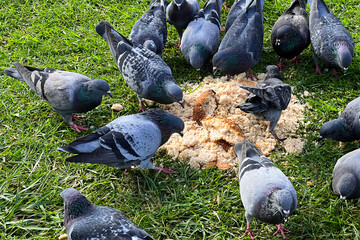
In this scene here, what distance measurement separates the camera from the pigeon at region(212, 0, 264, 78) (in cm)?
625

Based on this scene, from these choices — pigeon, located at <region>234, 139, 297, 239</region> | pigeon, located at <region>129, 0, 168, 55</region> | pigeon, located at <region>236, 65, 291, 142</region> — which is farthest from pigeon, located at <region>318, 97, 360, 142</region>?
pigeon, located at <region>129, 0, 168, 55</region>

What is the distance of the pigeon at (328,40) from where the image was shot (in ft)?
20.3

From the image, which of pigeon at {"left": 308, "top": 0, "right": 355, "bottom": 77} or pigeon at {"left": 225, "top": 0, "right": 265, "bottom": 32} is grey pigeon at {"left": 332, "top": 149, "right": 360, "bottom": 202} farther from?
pigeon at {"left": 225, "top": 0, "right": 265, "bottom": 32}

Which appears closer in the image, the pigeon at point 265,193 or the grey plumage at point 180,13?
the pigeon at point 265,193

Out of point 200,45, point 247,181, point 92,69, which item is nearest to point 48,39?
point 92,69

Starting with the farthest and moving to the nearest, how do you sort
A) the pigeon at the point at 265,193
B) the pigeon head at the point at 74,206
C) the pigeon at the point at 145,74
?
the pigeon at the point at 145,74
the pigeon head at the point at 74,206
the pigeon at the point at 265,193

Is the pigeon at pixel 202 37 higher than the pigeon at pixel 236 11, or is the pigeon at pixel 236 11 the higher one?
the pigeon at pixel 236 11

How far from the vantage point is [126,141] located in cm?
470

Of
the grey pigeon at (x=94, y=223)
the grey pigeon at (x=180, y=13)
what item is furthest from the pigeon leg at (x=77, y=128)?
the grey pigeon at (x=180, y=13)

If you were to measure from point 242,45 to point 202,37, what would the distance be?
77 cm

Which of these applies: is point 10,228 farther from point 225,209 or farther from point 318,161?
point 318,161

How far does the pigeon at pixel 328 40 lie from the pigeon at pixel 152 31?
8.95 feet

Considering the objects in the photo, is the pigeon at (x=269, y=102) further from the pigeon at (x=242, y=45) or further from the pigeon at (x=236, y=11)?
the pigeon at (x=236, y=11)

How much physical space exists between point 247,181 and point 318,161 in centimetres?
144
